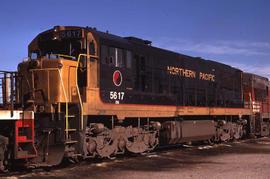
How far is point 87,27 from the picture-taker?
13000mm

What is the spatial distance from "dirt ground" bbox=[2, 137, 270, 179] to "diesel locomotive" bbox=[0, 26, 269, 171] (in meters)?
0.58

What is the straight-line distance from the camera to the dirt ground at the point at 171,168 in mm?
10406

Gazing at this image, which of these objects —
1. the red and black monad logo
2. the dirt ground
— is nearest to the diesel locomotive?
the red and black monad logo

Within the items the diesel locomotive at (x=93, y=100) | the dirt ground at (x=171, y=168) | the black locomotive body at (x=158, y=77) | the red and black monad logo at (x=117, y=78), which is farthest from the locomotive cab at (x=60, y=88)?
the red and black monad logo at (x=117, y=78)

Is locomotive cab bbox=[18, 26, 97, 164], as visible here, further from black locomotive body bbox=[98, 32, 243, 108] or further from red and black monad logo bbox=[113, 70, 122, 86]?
red and black monad logo bbox=[113, 70, 122, 86]

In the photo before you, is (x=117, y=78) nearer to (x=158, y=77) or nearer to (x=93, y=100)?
(x=93, y=100)

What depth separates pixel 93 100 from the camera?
12633mm

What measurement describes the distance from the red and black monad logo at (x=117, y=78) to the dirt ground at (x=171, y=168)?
2417 millimetres

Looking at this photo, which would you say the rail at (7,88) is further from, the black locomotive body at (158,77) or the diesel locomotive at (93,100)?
the black locomotive body at (158,77)

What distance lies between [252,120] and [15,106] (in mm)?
15960

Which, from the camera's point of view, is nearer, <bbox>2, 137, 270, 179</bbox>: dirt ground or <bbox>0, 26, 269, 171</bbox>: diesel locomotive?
<bbox>2, 137, 270, 179</bbox>: dirt ground

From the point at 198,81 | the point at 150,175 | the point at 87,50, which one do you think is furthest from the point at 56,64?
the point at 198,81

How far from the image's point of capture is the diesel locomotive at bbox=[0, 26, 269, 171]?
36.6 ft

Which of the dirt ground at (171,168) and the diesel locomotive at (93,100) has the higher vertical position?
the diesel locomotive at (93,100)
